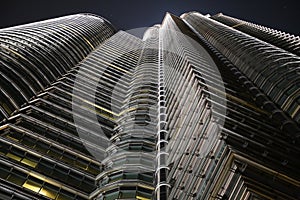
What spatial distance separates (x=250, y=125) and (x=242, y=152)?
8.01 m

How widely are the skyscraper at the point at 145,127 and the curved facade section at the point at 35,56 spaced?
162mm

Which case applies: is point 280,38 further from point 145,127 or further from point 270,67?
point 145,127

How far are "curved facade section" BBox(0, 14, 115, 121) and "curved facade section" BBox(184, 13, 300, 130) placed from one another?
75.3 ft

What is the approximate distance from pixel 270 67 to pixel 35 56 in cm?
2679

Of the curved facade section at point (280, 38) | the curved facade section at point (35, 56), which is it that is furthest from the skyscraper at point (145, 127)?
the curved facade section at point (280, 38)

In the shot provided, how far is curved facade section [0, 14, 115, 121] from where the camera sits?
37500 mm

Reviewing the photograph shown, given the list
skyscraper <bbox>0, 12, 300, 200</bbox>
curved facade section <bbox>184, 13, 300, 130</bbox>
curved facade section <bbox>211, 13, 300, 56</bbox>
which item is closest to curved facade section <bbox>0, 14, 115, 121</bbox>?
skyscraper <bbox>0, 12, 300, 200</bbox>

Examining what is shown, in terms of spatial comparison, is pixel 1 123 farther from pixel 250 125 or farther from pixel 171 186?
pixel 250 125

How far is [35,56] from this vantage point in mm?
47750

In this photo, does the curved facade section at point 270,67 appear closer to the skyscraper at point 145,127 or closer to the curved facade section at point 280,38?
the skyscraper at point 145,127

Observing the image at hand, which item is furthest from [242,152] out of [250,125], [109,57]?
[109,57]

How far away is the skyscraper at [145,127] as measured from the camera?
21.1 metres

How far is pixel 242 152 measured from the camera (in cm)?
1975

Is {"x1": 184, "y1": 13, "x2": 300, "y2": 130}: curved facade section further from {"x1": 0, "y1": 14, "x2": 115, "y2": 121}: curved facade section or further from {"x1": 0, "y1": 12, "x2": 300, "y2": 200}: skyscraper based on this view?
{"x1": 0, "y1": 14, "x2": 115, "y2": 121}: curved facade section
